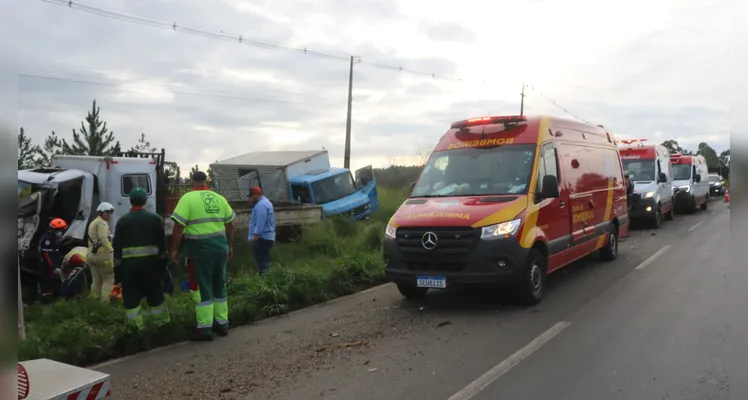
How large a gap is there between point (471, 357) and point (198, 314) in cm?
304

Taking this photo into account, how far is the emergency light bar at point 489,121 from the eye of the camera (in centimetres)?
812

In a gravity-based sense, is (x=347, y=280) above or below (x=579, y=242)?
below

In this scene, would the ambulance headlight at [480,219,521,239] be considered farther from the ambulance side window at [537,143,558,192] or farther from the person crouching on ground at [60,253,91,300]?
the person crouching on ground at [60,253,91,300]

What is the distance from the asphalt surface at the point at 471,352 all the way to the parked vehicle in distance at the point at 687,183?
13.5 m

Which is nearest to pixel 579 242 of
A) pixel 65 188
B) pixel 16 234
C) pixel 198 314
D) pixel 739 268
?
pixel 198 314

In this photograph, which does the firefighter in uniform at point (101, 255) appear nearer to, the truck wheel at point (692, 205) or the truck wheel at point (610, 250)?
the truck wheel at point (610, 250)

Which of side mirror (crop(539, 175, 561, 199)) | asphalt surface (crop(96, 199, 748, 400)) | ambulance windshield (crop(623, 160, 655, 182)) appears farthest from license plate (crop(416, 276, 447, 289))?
ambulance windshield (crop(623, 160, 655, 182))

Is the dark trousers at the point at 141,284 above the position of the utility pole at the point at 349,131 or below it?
below

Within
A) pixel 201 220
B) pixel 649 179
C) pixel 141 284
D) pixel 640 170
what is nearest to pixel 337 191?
Answer: pixel 640 170

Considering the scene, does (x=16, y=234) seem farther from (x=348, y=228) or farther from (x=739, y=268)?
(x=348, y=228)

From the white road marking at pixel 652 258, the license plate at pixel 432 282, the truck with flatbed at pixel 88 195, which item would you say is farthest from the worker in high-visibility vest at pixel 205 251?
the white road marking at pixel 652 258

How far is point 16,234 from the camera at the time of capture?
4.51ft

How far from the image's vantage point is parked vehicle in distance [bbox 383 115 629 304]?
6.68 metres

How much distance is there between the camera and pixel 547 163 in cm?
778
